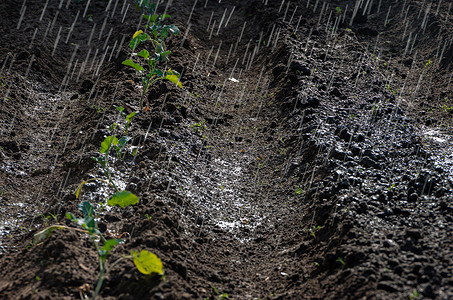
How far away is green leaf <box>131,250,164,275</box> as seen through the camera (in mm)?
2418

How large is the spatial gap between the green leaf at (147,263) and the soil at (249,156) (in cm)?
14

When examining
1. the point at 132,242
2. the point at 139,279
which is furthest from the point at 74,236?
the point at 139,279

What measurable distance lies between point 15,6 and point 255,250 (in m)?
7.83

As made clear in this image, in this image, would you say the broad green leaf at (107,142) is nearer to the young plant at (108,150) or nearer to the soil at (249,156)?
the young plant at (108,150)

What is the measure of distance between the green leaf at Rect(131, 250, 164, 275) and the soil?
14cm

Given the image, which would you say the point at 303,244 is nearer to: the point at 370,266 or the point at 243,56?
the point at 370,266

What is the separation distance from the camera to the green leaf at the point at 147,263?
2418mm

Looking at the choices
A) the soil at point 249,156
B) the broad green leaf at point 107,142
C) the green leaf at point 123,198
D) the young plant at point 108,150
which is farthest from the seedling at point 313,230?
the broad green leaf at point 107,142

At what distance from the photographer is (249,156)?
488 cm

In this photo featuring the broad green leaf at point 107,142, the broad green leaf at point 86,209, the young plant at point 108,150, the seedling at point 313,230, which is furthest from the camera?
the broad green leaf at point 107,142

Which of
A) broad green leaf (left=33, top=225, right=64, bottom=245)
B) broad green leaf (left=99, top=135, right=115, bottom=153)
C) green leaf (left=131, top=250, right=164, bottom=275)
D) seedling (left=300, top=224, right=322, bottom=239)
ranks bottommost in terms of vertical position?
broad green leaf (left=33, top=225, right=64, bottom=245)

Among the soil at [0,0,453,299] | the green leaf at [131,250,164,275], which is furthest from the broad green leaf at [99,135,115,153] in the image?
the green leaf at [131,250,164,275]

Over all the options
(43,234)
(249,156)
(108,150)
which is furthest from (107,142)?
(249,156)

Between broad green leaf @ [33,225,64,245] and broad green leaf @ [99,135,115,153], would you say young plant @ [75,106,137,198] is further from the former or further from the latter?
broad green leaf @ [33,225,64,245]
